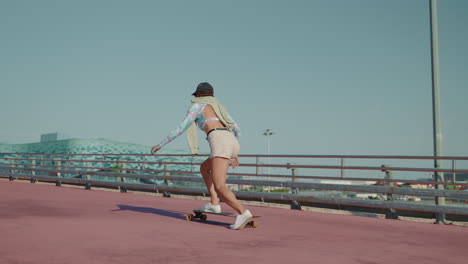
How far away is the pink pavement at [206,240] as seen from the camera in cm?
502

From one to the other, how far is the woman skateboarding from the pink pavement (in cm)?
Result: 43

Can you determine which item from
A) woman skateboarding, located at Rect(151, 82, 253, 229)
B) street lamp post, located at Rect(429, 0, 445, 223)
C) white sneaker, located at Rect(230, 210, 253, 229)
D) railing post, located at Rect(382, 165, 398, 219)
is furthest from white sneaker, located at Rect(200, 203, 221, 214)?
street lamp post, located at Rect(429, 0, 445, 223)

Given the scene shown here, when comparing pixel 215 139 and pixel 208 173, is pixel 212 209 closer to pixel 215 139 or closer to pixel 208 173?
pixel 208 173

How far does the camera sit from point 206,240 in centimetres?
617

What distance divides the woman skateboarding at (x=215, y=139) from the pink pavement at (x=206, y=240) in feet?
1.42

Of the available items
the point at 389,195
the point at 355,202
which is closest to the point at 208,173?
the point at 355,202

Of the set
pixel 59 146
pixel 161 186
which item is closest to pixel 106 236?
pixel 161 186

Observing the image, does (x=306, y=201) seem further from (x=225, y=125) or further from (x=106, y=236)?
(x=106, y=236)

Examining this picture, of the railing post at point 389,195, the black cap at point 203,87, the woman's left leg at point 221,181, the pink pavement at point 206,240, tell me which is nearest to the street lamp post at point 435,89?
the railing post at point 389,195

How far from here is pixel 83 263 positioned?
177 inches

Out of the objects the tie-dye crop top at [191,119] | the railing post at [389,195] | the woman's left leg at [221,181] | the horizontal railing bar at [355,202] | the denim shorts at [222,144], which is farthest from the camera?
the railing post at [389,195]

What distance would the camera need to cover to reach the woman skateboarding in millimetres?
7102

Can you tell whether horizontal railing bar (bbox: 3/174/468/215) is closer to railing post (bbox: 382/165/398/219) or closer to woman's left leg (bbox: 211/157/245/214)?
railing post (bbox: 382/165/398/219)

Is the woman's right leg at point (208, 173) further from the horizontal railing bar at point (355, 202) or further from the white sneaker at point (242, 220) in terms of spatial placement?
the horizontal railing bar at point (355, 202)
